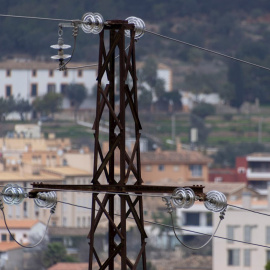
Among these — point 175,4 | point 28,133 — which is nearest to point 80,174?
point 28,133

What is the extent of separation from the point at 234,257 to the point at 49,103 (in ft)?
107

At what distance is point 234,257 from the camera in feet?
134

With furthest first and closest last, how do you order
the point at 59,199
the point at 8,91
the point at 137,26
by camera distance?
1. the point at 8,91
2. the point at 59,199
3. the point at 137,26

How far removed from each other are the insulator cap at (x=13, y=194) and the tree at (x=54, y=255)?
117 ft

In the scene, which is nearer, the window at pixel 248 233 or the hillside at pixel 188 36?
the window at pixel 248 233

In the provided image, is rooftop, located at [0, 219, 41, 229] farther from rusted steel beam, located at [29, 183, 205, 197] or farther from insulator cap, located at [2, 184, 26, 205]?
rusted steel beam, located at [29, 183, 205, 197]

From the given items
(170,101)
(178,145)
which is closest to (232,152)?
(178,145)

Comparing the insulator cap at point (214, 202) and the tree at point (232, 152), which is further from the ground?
the tree at point (232, 152)

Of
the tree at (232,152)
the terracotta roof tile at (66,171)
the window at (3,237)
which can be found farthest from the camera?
the tree at (232,152)

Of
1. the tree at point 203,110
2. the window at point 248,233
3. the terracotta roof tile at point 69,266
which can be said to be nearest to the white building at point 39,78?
the tree at point 203,110

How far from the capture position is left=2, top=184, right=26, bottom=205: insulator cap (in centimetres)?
894

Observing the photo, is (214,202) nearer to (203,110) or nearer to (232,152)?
(232,152)

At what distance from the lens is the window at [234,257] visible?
133 ft

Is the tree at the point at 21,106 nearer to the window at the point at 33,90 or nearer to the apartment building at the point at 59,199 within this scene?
the apartment building at the point at 59,199
